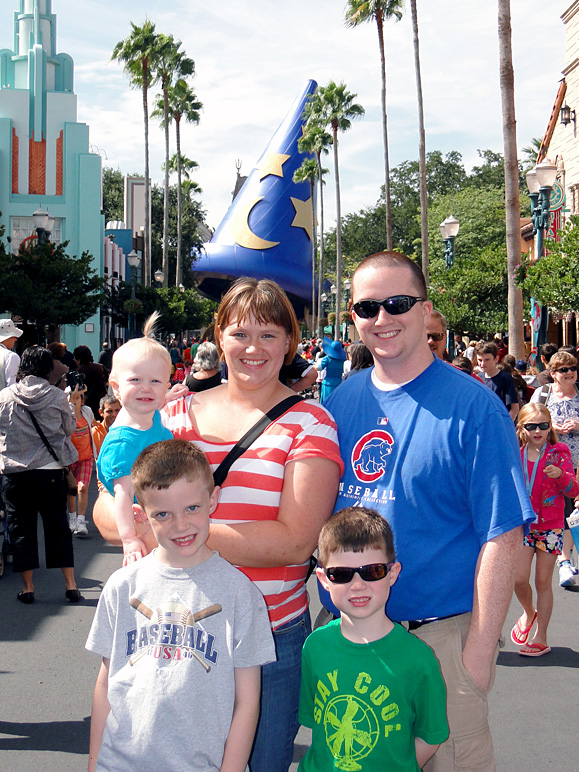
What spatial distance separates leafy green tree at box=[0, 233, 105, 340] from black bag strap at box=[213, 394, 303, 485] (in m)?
18.2

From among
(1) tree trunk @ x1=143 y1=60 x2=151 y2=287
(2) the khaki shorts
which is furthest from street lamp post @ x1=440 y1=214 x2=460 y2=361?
(1) tree trunk @ x1=143 y1=60 x2=151 y2=287

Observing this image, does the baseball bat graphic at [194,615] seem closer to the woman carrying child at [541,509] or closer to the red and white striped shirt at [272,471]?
the red and white striped shirt at [272,471]

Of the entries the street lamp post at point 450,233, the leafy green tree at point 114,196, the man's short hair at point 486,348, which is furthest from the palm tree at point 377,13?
the leafy green tree at point 114,196

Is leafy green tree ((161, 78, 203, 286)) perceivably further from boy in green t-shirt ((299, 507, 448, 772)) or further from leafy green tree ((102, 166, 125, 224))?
boy in green t-shirt ((299, 507, 448, 772))

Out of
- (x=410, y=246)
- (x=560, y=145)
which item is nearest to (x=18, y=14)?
(x=560, y=145)

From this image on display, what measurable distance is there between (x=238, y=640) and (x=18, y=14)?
37492 millimetres

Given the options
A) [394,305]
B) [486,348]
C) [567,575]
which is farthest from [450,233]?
[394,305]

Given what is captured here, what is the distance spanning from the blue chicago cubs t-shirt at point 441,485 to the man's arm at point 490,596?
0.15 feet

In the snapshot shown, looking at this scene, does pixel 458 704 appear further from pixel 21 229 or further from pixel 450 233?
pixel 21 229

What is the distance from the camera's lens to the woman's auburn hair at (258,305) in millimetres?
2438

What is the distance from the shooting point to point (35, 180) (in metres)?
33.7

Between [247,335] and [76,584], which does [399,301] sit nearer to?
[247,335]

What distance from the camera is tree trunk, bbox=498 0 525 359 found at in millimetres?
13914

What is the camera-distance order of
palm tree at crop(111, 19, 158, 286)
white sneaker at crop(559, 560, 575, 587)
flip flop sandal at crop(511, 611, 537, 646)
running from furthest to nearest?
palm tree at crop(111, 19, 158, 286), white sneaker at crop(559, 560, 575, 587), flip flop sandal at crop(511, 611, 537, 646)
